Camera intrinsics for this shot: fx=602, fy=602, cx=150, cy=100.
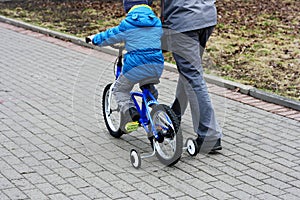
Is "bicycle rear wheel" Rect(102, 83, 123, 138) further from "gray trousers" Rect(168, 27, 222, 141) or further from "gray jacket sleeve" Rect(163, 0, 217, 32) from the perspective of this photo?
"gray jacket sleeve" Rect(163, 0, 217, 32)

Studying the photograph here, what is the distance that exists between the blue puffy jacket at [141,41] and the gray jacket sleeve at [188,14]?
20 centimetres

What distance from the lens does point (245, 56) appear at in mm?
10211

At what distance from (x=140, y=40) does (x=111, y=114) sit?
131 cm

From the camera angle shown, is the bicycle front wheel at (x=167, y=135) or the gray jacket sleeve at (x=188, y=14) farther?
the gray jacket sleeve at (x=188, y=14)

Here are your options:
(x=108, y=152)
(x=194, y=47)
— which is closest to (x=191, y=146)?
(x=108, y=152)

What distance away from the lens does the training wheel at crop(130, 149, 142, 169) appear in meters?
5.72

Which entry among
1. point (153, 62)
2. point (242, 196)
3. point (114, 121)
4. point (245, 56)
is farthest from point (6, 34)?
point (242, 196)

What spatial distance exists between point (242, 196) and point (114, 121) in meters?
2.06

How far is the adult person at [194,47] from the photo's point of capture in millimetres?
5918

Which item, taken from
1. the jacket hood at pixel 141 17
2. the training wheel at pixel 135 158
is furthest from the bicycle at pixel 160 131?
the jacket hood at pixel 141 17

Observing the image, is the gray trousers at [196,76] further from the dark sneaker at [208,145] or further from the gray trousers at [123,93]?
the gray trousers at [123,93]

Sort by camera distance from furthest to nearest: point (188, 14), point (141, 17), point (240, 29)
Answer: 1. point (240, 29)
2. point (188, 14)
3. point (141, 17)

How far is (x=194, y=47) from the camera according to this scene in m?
6.00

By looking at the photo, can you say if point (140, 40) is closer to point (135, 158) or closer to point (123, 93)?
point (123, 93)
